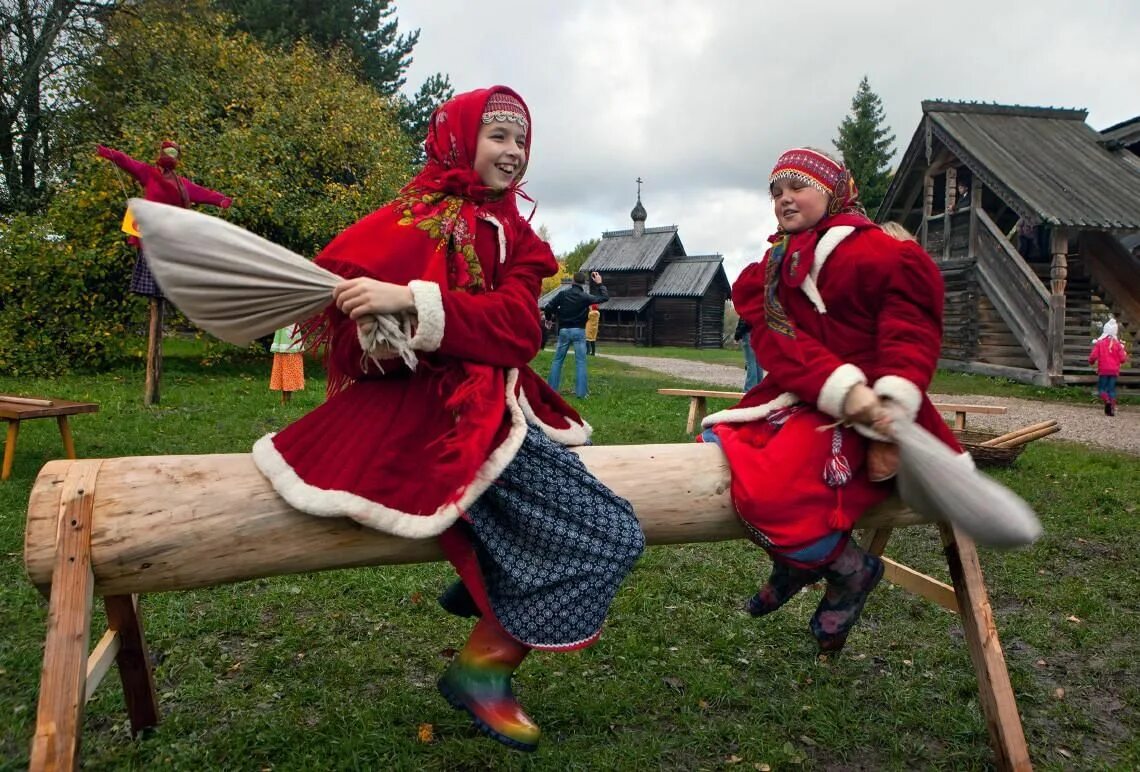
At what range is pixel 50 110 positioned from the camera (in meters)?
16.8

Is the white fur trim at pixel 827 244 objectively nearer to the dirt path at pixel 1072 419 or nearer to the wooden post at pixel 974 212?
the dirt path at pixel 1072 419

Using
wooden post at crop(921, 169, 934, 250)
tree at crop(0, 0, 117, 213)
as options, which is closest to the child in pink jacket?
wooden post at crop(921, 169, 934, 250)

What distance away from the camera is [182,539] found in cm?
211

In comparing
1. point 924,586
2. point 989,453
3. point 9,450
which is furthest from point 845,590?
point 9,450

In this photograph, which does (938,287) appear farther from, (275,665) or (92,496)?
(275,665)

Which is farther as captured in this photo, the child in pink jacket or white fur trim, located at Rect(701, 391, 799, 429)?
the child in pink jacket

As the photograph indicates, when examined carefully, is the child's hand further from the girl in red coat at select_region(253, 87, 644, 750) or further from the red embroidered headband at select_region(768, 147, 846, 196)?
the red embroidered headband at select_region(768, 147, 846, 196)

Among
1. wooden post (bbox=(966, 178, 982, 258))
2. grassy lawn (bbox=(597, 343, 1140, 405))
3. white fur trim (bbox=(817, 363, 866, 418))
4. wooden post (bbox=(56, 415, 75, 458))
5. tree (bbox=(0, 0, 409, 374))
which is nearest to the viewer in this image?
white fur trim (bbox=(817, 363, 866, 418))

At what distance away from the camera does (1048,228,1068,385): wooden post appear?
14945mm

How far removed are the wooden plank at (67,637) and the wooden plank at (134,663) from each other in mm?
549

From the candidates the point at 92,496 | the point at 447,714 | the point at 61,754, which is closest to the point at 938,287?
the point at 447,714

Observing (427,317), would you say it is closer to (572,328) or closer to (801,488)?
(801,488)

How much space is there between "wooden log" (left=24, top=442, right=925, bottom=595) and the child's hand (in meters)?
0.58

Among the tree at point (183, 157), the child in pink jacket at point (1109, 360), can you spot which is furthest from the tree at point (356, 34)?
the child in pink jacket at point (1109, 360)
